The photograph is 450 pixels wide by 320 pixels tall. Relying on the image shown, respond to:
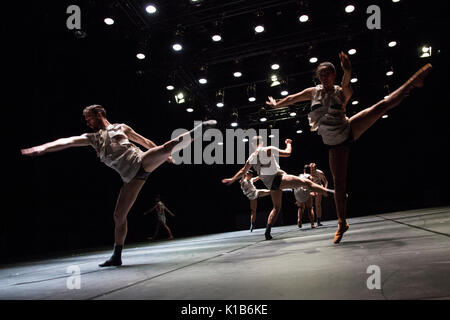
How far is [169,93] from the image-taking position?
10344mm

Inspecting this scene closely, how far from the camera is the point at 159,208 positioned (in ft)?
39.9

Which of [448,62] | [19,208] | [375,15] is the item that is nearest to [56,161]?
[19,208]

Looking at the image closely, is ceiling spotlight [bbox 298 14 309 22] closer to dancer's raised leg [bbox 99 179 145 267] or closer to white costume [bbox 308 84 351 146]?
white costume [bbox 308 84 351 146]

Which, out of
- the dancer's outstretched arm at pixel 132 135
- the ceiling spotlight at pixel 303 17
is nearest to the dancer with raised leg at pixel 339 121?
the dancer's outstretched arm at pixel 132 135

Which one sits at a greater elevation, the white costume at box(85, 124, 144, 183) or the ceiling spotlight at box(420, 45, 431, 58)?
the ceiling spotlight at box(420, 45, 431, 58)

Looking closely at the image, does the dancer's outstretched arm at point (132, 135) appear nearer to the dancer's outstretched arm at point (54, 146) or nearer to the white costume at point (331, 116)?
the dancer's outstretched arm at point (54, 146)

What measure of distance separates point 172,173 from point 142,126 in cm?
349

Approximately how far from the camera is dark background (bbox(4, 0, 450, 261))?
7576 mm

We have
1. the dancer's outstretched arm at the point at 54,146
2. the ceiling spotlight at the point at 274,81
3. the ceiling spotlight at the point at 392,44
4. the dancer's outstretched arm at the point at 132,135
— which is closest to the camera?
the dancer's outstretched arm at the point at 54,146

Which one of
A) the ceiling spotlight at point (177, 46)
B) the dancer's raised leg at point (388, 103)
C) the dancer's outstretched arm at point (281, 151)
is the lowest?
the dancer's outstretched arm at point (281, 151)

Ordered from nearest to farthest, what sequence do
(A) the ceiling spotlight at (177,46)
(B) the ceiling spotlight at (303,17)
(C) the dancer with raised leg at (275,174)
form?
(C) the dancer with raised leg at (275,174), (B) the ceiling spotlight at (303,17), (A) the ceiling spotlight at (177,46)

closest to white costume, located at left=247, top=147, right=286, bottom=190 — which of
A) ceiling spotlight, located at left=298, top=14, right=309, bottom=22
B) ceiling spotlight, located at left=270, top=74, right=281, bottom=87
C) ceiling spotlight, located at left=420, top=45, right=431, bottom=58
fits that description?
ceiling spotlight, located at left=298, top=14, right=309, bottom=22

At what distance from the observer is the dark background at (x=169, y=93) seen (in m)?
7.58

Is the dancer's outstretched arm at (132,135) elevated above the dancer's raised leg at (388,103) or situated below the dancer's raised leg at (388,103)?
below
